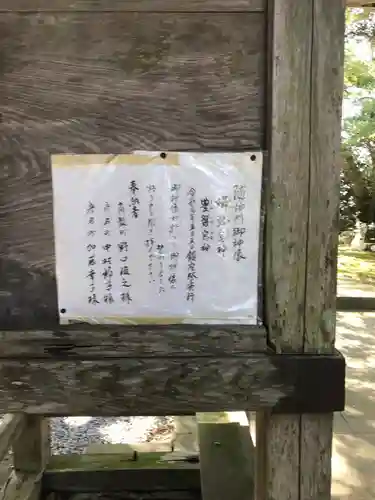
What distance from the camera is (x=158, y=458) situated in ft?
10.6

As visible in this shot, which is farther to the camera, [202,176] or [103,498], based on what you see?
[103,498]

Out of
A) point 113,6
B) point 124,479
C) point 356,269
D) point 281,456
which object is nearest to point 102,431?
point 124,479

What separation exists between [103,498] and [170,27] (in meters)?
2.41

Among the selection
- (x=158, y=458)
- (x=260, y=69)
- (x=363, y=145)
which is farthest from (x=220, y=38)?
(x=363, y=145)

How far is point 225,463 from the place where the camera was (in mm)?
2793

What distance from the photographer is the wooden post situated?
1.44 meters

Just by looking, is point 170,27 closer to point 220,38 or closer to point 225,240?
point 220,38

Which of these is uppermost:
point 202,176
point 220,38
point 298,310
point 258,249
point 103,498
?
point 220,38

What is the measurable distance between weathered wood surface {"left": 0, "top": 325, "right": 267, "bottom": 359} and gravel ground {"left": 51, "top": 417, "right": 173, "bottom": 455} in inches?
113

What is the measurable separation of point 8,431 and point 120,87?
1788mm

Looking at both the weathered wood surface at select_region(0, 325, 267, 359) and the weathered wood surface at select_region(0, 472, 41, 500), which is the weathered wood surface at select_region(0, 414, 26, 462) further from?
the weathered wood surface at select_region(0, 325, 267, 359)

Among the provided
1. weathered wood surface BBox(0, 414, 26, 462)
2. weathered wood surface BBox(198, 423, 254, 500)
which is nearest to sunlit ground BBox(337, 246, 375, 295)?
weathered wood surface BBox(198, 423, 254, 500)

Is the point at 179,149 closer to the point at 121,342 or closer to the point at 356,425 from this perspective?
the point at 121,342

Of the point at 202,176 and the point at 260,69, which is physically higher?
the point at 260,69
